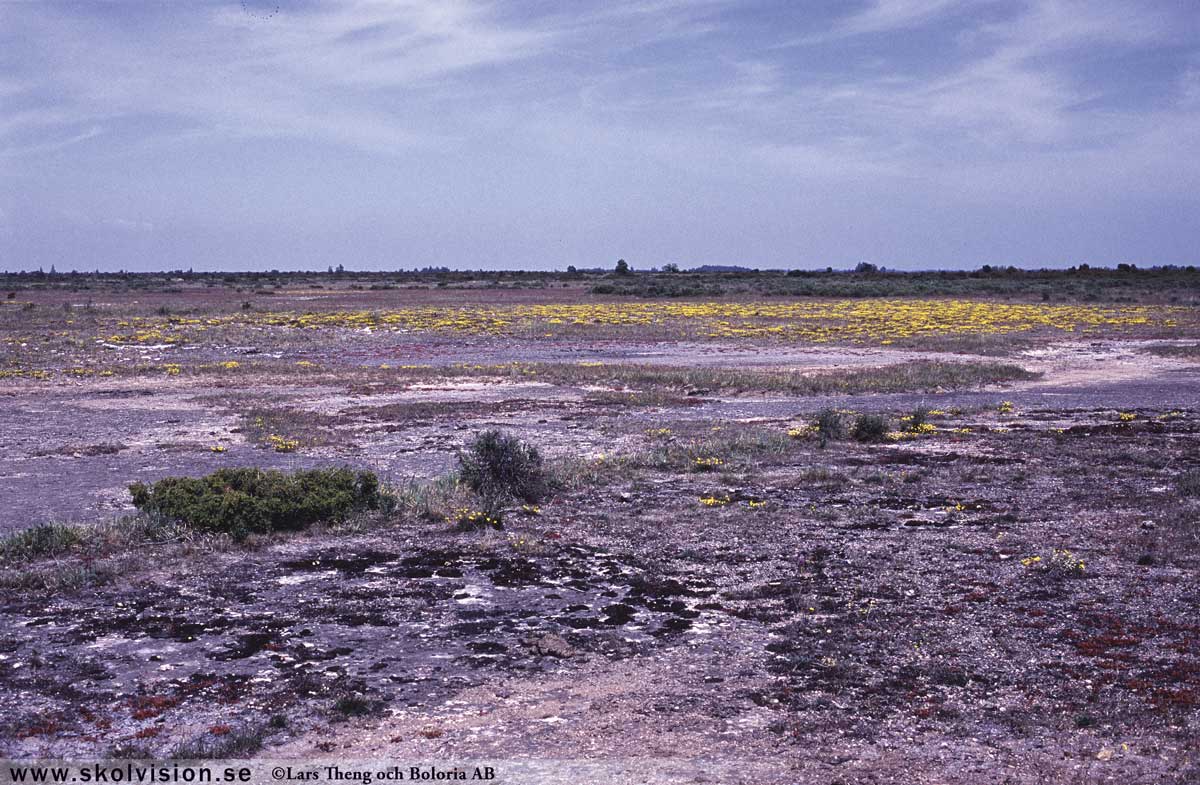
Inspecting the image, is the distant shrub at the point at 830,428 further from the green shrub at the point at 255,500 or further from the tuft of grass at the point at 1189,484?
the green shrub at the point at 255,500

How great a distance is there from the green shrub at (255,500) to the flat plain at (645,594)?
0.22 meters

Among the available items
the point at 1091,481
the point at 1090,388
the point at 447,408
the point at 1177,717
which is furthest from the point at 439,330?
the point at 1177,717

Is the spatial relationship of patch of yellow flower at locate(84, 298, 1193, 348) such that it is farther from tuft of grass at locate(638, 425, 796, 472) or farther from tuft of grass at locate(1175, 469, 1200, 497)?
tuft of grass at locate(1175, 469, 1200, 497)

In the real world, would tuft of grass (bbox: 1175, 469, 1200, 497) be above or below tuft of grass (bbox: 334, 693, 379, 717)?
above

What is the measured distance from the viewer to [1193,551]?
906cm

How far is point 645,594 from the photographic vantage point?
810cm

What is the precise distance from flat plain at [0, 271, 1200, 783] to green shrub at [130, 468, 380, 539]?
22cm

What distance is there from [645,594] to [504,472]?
12.8 feet

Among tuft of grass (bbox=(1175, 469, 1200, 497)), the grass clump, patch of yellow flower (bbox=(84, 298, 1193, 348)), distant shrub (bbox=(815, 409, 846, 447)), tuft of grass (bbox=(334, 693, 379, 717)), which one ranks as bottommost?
tuft of grass (bbox=(334, 693, 379, 717))

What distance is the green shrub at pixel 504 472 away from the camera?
37.7ft

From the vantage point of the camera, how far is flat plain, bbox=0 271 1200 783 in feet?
17.9

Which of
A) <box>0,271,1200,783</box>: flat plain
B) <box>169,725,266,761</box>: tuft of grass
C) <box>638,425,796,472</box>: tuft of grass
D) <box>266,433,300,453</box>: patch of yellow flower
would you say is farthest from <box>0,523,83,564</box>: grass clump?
<box>638,425,796,472</box>: tuft of grass

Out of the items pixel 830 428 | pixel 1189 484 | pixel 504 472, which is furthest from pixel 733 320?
pixel 504 472

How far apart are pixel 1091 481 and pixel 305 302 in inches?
2305
